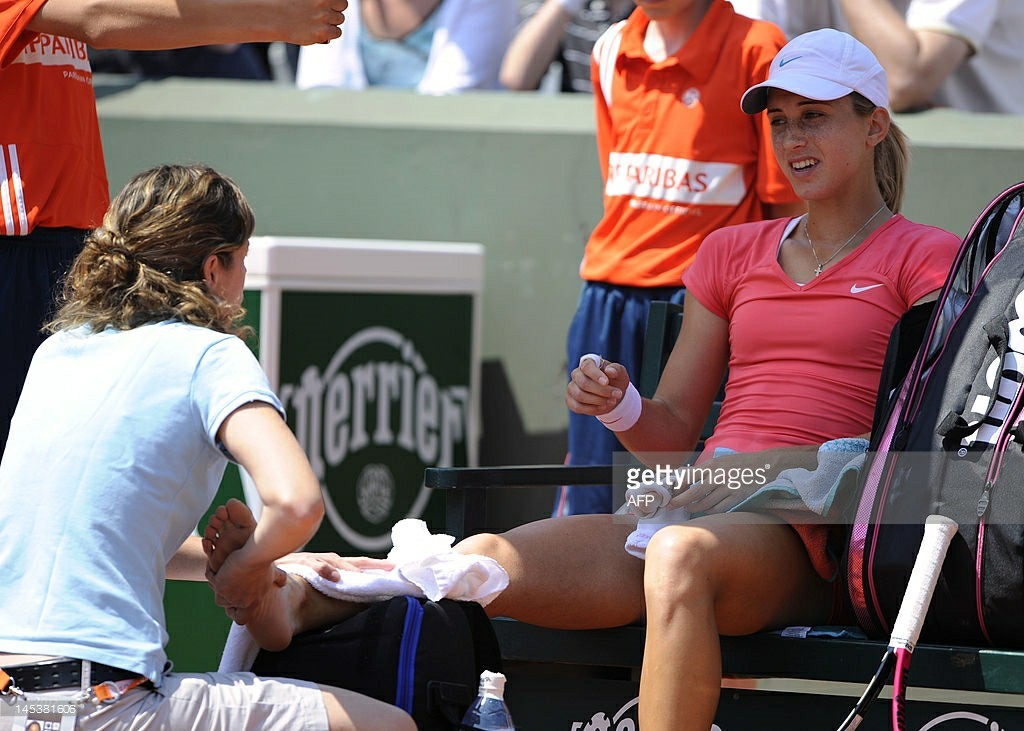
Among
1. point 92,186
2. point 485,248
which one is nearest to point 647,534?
point 92,186

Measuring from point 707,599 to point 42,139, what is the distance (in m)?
1.47

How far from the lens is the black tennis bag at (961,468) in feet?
7.25

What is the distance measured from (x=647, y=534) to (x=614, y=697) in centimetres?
28

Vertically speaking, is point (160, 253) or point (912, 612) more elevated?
point (160, 253)

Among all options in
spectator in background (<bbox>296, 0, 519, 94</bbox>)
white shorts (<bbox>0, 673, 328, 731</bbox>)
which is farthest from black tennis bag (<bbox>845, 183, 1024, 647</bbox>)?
spectator in background (<bbox>296, 0, 519, 94</bbox>)

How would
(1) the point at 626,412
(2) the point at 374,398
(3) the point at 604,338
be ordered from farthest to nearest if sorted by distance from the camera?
(2) the point at 374,398 < (3) the point at 604,338 < (1) the point at 626,412

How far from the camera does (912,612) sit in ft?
Answer: 7.20

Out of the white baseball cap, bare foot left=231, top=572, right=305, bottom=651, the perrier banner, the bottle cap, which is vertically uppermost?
the white baseball cap

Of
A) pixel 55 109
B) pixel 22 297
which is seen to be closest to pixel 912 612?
pixel 22 297

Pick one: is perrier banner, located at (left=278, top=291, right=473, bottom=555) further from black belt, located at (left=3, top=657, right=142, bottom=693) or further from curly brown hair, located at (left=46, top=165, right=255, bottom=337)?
black belt, located at (left=3, top=657, right=142, bottom=693)

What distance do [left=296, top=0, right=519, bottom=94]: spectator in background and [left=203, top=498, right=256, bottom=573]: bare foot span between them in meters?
3.23

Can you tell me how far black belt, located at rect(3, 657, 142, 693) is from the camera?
1.90 metres

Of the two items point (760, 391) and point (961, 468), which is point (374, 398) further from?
point (961, 468)

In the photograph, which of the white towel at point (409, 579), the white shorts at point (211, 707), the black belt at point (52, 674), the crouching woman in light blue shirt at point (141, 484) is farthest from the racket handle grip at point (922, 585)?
the black belt at point (52, 674)
